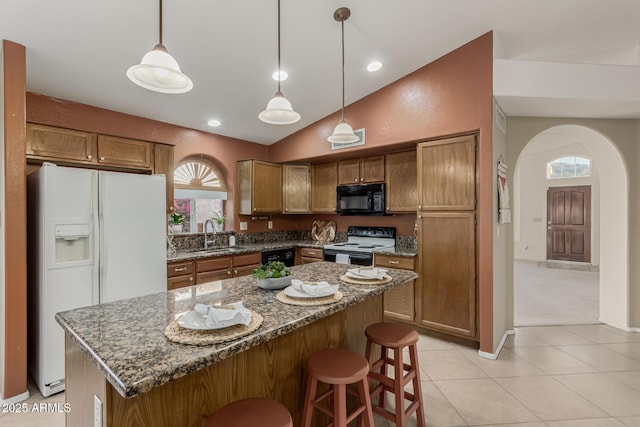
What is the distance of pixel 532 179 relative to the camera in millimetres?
8320

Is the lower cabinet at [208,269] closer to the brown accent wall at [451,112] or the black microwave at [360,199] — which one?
the black microwave at [360,199]

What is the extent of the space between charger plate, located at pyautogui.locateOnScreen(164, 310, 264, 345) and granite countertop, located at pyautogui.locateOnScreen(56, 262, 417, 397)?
0.07 feet

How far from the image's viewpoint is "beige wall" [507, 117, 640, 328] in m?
3.57

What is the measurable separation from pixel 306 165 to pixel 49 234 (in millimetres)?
3331

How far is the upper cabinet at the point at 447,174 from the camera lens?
10.1 ft

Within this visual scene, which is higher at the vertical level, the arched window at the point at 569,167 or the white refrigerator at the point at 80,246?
the arched window at the point at 569,167

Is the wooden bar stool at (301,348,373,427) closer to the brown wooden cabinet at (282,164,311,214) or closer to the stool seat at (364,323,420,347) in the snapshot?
the stool seat at (364,323,420,347)

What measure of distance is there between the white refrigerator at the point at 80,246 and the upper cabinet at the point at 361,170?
2524mm

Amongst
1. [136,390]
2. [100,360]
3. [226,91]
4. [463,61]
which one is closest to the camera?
[136,390]

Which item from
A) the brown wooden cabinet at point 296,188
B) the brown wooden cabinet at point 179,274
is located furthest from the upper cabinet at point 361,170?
the brown wooden cabinet at point 179,274

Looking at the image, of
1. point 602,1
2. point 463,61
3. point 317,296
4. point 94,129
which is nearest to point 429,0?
point 463,61

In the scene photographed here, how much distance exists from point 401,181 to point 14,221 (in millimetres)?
3739

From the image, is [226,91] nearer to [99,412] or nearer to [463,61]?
[463,61]

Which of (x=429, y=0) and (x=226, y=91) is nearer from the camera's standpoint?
(x=429, y=0)
